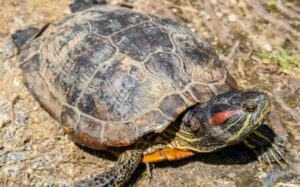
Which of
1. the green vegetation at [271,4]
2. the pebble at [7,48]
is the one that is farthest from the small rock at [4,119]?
the green vegetation at [271,4]

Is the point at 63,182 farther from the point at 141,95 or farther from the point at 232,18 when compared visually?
the point at 232,18

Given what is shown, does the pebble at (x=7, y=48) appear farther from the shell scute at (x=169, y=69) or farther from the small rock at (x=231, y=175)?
the small rock at (x=231, y=175)

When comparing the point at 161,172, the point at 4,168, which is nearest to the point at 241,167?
the point at 161,172

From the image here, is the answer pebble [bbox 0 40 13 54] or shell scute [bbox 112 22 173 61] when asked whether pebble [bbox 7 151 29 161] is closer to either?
shell scute [bbox 112 22 173 61]

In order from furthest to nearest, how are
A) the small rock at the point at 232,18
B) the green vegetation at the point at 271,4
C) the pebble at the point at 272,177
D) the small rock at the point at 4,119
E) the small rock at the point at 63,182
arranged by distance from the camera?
the green vegetation at the point at 271,4 → the small rock at the point at 232,18 → the small rock at the point at 4,119 → the pebble at the point at 272,177 → the small rock at the point at 63,182

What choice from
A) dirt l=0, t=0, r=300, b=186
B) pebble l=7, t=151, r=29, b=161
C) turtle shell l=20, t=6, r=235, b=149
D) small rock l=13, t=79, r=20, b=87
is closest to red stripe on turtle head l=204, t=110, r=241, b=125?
turtle shell l=20, t=6, r=235, b=149
